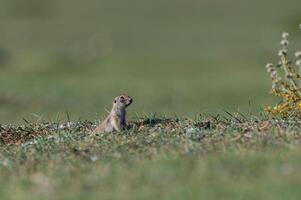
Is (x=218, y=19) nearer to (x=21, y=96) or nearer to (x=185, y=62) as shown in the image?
(x=185, y=62)

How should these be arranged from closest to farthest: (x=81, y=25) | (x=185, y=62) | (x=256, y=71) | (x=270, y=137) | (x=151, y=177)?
(x=151, y=177) → (x=270, y=137) → (x=256, y=71) → (x=185, y=62) → (x=81, y=25)

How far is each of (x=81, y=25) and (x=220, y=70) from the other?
1227cm

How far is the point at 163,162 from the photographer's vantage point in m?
6.71

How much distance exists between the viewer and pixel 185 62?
30.1 meters

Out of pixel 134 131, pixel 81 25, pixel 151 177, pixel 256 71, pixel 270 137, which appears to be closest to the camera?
pixel 151 177

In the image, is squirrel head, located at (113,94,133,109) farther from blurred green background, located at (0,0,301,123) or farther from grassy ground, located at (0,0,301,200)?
blurred green background, located at (0,0,301,123)

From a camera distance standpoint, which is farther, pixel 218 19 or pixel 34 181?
pixel 218 19

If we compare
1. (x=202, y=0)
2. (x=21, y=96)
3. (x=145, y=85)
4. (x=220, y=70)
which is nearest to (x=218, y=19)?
(x=202, y=0)

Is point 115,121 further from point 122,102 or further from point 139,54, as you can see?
point 139,54

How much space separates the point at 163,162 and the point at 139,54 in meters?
24.7

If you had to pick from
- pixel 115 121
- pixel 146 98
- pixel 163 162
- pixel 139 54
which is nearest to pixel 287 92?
pixel 115 121

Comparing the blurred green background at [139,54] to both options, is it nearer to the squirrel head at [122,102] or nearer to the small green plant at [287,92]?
the squirrel head at [122,102]

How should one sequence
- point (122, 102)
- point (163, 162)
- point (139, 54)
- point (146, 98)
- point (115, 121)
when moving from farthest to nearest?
point (139, 54)
point (146, 98)
point (122, 102)
point (115, 121)
point (163, 162)

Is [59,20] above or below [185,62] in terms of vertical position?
above
